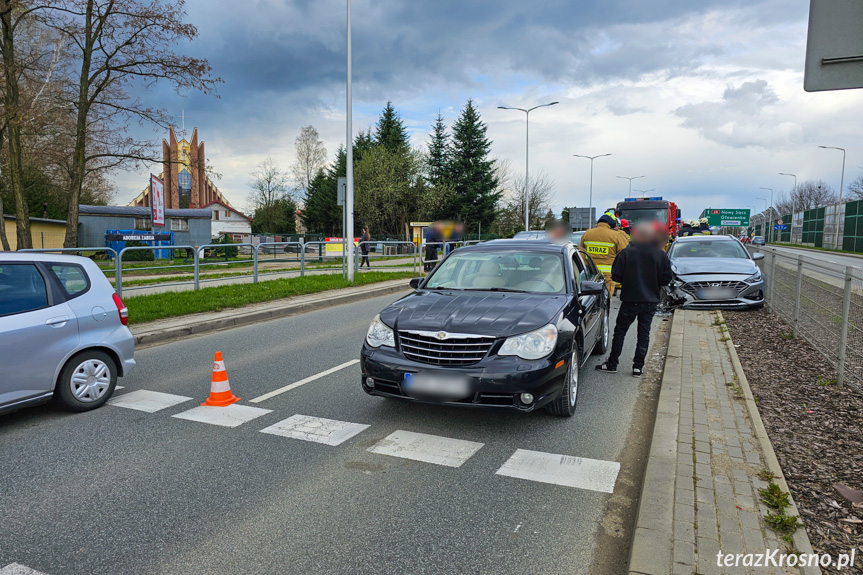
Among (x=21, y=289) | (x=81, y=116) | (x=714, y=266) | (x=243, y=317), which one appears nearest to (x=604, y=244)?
(x=714, y=266)

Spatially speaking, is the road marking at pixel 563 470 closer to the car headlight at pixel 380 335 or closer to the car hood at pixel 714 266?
the car headlight at pixel 380 335

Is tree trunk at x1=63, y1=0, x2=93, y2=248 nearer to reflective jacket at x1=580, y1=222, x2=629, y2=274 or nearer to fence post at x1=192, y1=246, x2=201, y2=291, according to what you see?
fence post at x1=192, y1=246, x2=201, y2=291

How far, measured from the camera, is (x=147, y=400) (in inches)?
231

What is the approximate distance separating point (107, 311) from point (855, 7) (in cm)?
618

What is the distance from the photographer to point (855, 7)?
9.56 feet

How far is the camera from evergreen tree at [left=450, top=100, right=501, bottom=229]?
50.1m

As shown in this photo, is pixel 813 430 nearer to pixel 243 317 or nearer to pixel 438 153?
pixel 243 317

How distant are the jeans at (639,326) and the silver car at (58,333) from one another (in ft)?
17.4

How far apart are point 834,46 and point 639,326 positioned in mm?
4188

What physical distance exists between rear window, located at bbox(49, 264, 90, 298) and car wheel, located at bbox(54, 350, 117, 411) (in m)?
0.59

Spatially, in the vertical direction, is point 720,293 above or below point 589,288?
below

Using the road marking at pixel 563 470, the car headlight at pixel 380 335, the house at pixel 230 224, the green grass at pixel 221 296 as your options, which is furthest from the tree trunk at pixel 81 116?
the road marking at pixel 563 470

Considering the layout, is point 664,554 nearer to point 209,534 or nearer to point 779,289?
point 209,534

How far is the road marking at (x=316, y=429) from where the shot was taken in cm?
476
